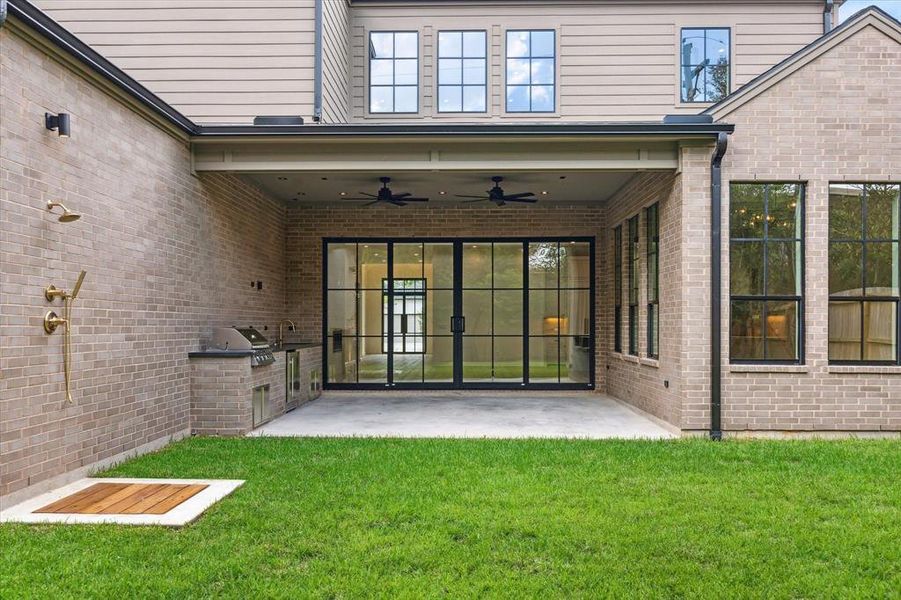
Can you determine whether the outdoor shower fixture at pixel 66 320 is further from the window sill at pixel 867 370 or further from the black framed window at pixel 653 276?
the window sill at pixel 867 370

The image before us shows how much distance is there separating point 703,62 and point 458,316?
5861mm

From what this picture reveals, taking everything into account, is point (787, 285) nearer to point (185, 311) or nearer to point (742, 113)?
point (742, 113)

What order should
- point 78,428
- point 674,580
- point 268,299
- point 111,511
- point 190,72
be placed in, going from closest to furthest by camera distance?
point 674,580 → point 111,511 → point 78,428 → point 190,72 → point 268,299

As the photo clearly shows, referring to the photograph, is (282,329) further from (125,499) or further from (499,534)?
(499,534)

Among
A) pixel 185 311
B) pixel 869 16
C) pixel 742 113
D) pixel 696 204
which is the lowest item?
pixel 185 311

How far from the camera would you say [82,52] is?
4.66 metres

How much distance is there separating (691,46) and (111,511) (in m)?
10.2

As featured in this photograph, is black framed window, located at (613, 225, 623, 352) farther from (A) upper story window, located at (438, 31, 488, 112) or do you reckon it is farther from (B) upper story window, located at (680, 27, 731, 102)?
(A) upper story window, located at (438, 31, 488, 112)

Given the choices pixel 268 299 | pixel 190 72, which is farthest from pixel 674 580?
pixel 190 72

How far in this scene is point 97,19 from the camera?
8.42 metres

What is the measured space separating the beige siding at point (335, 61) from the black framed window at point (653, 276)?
4.73 metres

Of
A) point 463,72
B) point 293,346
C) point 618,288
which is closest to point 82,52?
point 293,346

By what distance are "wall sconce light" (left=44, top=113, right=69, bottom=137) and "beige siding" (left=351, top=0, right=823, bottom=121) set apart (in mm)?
5716

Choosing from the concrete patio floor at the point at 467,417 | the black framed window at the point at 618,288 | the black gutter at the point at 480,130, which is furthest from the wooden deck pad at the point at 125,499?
the black framed window at the point at 618,288
